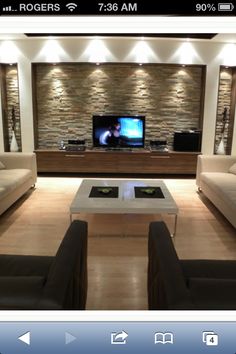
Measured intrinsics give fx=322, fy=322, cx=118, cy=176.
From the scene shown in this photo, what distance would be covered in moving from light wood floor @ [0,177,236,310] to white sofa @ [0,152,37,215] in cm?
20

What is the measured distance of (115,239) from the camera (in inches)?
132

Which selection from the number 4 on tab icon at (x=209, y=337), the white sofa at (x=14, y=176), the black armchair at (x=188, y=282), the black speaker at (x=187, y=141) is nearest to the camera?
the number 4 on tab icon at (x=209, y=337)

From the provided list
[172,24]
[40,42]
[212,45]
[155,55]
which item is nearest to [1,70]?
[40,42]

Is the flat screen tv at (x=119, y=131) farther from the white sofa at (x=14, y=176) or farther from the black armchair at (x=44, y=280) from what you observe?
the black armchair at (x=44, y=280)

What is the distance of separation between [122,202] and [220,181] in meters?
1.57

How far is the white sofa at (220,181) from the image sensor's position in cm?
356

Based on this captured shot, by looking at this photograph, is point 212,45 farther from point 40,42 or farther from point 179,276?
point 179,276

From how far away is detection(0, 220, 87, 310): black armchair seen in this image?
1.10 m

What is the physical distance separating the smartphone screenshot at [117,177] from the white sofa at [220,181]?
0.07 ft

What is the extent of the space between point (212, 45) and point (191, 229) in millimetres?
3945

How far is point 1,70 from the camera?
6184mm

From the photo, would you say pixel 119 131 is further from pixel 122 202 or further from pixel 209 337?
pixel 209 337
